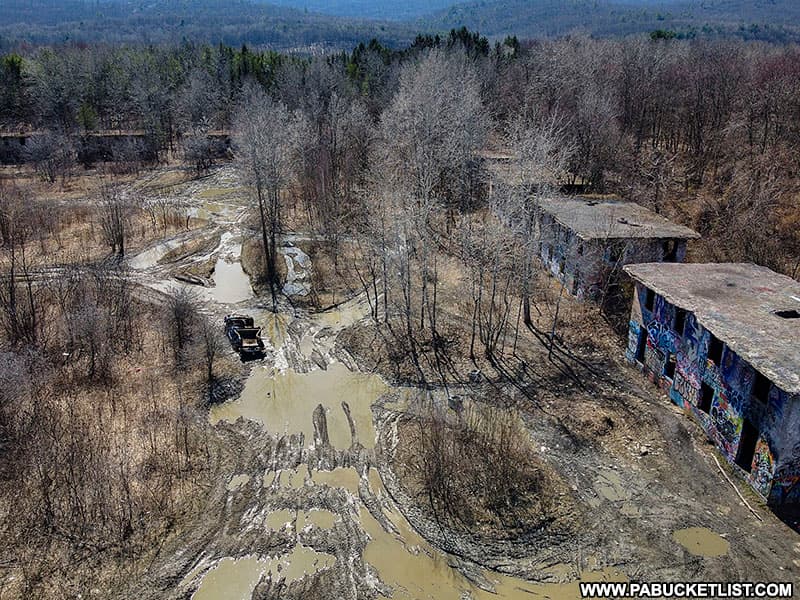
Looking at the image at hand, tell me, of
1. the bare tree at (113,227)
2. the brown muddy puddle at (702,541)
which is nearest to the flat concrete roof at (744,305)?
the brown muddy puddle at (702,541)

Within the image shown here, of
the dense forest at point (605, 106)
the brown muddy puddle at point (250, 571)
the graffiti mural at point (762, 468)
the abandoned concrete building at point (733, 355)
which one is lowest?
the brown muddy puddle at point (250, 571)

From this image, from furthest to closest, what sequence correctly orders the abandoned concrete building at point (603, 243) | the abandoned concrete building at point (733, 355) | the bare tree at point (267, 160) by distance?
1. the bare tree at point (267, 160)
2. the abandoned concrete building at point (603, 243)
3. the abandoned concrete building at point (733, 355)

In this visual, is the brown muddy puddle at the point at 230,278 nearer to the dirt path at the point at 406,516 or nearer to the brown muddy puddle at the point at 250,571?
the dirt path at the point at 406,516

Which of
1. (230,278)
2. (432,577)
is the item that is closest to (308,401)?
(432,577)

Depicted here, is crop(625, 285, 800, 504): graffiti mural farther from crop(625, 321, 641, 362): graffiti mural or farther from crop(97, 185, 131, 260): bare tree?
crop(97, 185, 131, 260): bare tree

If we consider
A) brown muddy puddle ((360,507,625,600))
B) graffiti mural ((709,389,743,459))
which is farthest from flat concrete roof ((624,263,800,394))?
brown muddy puddle ((360,507,625,600))

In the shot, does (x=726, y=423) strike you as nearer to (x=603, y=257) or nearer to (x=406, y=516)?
(x=406, y=516)

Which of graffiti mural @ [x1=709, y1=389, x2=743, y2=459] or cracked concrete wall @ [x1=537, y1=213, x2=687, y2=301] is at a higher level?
cracked concrete wall @ [x1=537, y1=213, x2=687, y2=301]
